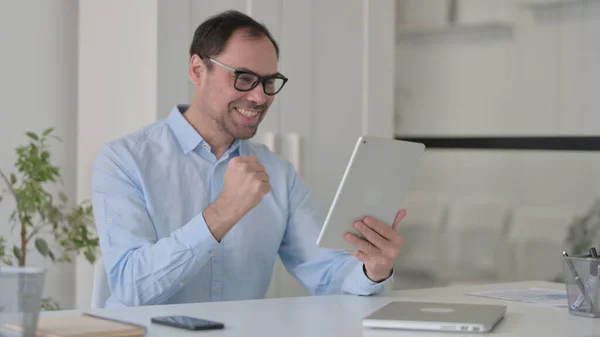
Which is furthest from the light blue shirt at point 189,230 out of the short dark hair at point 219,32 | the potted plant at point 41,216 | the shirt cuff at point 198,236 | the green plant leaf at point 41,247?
the green plant leaf at point 41,247

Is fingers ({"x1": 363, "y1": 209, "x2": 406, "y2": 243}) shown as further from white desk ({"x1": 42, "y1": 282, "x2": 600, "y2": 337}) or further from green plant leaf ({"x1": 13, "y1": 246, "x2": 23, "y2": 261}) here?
green plant leaf ({"x1": 13, "y1": 246, "x2": 23, "y2": 261})

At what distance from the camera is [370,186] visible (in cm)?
212

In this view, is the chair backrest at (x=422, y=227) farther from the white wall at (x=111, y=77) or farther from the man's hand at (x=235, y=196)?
the man's hand at (x=235, y=196)

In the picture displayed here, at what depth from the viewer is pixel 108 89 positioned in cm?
340

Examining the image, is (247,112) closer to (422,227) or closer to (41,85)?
(41,85)

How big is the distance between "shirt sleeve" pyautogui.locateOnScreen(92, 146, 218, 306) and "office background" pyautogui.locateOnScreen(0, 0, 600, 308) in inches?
29.5

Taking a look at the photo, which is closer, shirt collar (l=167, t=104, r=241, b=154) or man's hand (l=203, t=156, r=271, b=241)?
man's hand (l=203, t=156, r=271, b=241)

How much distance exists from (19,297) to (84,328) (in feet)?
0.71

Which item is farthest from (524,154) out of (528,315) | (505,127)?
(528,315)

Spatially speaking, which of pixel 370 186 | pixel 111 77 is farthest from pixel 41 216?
pixel 370 186

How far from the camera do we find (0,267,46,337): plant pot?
4.54ft

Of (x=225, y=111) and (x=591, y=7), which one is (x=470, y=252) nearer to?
(x=591, y=7)

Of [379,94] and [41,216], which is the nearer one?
[41,216]

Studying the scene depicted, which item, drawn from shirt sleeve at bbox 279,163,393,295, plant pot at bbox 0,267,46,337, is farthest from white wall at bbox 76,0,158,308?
plant pot at bbox 0,267,46,337
